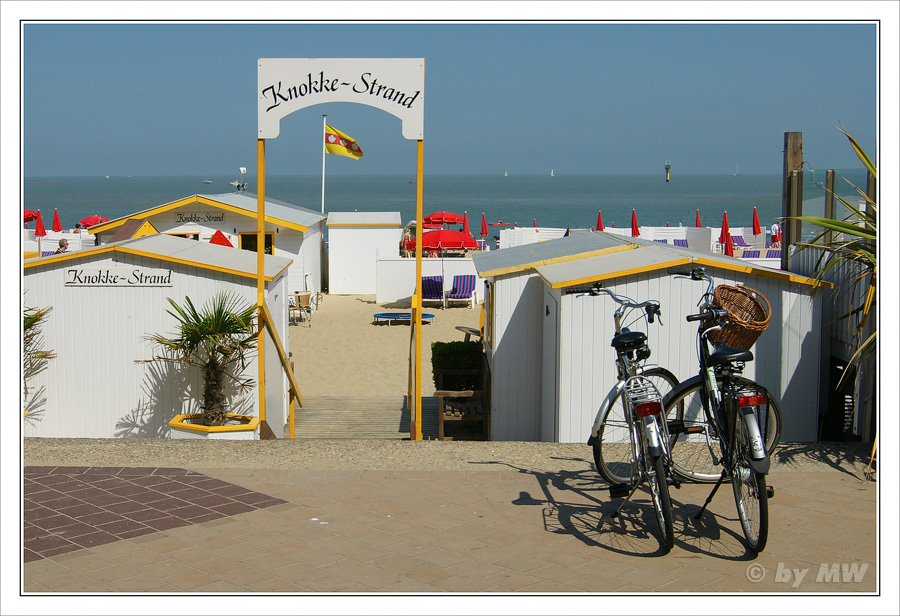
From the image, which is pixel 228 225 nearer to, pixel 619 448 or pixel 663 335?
pixel 663 335

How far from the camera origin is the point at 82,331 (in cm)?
900

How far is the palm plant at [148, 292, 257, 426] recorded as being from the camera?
8445mm

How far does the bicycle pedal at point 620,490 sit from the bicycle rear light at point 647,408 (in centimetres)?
58

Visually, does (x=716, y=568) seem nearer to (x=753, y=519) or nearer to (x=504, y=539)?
(x=753, y=519)

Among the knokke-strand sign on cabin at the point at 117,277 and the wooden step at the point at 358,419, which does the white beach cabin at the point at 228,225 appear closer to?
the wooden step at the point at 358,419

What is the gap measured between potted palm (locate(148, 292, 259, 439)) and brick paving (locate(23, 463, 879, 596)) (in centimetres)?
249

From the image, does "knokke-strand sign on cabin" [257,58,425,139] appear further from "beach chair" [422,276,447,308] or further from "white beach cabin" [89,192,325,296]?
"beach chair" [422,276,447,308]

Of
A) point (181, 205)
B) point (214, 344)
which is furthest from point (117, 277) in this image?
point (181, 205)

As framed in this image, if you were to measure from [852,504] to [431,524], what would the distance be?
2481 mm

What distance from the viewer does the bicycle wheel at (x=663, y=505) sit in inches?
168

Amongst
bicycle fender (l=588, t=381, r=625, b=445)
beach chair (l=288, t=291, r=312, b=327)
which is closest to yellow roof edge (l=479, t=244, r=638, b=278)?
bicycle fender (l=588, t=381, r=625, b=445)

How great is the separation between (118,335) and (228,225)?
38.8 feet

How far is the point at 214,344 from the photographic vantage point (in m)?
8.38

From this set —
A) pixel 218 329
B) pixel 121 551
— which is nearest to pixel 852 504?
pixel 121 551
